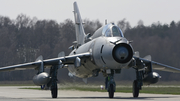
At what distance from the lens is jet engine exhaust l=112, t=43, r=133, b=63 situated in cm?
1753

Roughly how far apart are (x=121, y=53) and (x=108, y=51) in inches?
31.1

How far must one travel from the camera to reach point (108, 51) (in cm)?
1798

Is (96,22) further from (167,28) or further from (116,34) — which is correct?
(116,34)

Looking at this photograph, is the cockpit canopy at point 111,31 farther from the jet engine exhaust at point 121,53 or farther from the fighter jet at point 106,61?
the jet engine exhaust at point 121,53

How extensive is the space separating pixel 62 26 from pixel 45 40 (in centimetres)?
681

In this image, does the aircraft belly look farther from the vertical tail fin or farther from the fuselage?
the vertical tail fin

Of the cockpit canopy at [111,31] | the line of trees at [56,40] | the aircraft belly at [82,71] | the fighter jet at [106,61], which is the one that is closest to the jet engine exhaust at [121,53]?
the fighter jet at [106,61]

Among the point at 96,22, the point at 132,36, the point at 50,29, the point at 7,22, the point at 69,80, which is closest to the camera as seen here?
the point at 69,80

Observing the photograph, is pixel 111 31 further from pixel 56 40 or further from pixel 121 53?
pixel 56 40

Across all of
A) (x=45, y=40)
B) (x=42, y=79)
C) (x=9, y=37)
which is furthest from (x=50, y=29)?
(x=42, y=79)

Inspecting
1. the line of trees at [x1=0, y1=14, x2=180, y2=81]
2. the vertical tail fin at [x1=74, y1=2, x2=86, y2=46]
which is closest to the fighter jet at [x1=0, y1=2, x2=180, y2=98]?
the vertical tail fin at [x1=74, y1=2, x2=86, y2=46]

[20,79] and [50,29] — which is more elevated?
[50,29]

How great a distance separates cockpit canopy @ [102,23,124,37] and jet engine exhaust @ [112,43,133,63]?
1.50 metres

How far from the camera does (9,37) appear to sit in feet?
235
